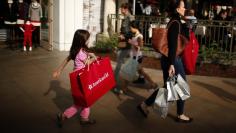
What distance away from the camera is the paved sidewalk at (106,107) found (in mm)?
6130

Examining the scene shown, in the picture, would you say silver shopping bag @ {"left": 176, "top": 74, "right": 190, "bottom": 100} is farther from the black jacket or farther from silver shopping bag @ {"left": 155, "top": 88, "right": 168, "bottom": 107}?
the black jacket

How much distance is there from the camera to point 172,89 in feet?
19.8

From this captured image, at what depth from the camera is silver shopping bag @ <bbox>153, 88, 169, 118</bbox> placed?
19.8 ft

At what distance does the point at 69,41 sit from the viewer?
42.8 ft

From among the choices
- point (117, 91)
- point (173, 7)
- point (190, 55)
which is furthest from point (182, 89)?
point (117, 91)

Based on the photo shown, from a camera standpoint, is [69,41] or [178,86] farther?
[69,41]

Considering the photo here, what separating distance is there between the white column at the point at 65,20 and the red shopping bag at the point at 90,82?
707 cm

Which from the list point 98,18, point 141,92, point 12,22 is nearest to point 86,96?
point 141,92

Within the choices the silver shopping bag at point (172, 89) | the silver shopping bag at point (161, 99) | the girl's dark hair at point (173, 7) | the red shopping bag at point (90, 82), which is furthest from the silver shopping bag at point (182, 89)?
the red shopping bag at point (90, 82)

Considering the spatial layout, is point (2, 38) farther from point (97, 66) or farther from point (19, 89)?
point (97, 66)

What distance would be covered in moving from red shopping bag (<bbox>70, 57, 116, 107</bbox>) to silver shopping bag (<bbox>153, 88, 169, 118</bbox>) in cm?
76

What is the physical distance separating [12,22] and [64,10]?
273 centimetres

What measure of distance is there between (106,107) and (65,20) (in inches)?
240

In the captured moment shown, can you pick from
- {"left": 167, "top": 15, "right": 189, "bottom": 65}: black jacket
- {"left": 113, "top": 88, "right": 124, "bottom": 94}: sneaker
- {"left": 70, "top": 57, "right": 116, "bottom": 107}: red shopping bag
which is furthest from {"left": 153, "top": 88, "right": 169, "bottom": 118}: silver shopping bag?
{"left": 113, "top": 88, "right": 124, "bottom": 94}: sneaker
